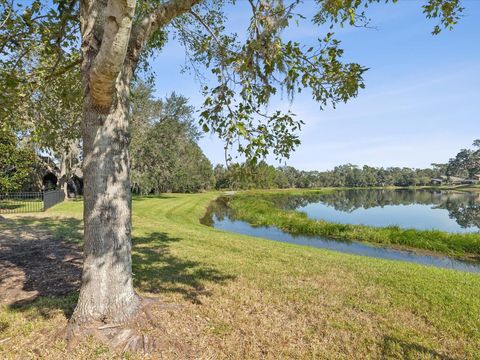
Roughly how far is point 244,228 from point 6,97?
67.5 feet

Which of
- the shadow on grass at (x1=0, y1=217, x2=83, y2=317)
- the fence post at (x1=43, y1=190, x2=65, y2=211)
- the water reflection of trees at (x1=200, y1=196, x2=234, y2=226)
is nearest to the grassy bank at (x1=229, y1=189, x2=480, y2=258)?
the water reflection of trees at (x1=200, y1=196, x2=234, y2=226)

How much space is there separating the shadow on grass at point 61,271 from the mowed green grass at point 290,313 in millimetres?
56

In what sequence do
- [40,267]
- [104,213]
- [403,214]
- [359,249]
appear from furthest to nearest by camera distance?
[403,214]
[359,249]
[40,267]
[104,213]

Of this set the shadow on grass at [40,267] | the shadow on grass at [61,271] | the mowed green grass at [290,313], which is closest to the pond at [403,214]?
the mowed green grass at [290,313]

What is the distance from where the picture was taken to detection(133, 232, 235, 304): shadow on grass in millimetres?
6340

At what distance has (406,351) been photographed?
4270mm

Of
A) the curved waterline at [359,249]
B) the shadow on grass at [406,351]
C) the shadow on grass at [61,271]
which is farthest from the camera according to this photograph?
the curved waterline at [359,249]

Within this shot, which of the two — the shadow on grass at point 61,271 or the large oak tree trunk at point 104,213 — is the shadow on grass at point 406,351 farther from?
the large oak tree trunk at point 104,213

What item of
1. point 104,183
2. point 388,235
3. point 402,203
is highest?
point 104,183

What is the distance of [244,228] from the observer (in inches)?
973

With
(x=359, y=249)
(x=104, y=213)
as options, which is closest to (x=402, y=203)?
(x=359, y=249)

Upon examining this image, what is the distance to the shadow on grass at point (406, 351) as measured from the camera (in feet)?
13.6

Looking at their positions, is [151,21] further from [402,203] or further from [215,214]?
[402,203]

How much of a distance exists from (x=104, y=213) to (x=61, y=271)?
173 inches
